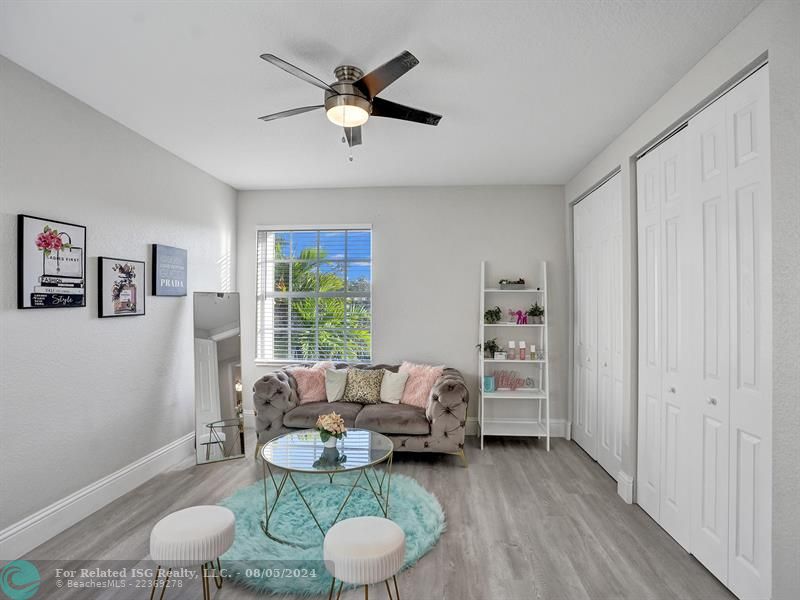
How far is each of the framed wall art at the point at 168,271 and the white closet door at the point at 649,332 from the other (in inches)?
150

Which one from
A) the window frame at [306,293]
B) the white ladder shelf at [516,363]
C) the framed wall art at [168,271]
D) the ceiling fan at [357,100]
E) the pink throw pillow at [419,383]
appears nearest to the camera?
the ceiling fan at [357,100]

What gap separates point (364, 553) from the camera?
1.71 metres

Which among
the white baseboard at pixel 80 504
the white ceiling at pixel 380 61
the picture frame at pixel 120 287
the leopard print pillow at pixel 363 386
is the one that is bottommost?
the white baseboard at pixel 80 504

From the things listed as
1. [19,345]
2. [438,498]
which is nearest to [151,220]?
[19,345]

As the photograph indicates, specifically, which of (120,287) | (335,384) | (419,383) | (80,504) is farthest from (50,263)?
(419,383)

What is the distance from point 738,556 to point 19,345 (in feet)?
13.0

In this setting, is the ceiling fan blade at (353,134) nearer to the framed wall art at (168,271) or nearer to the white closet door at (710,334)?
the white closet door at (710,334)

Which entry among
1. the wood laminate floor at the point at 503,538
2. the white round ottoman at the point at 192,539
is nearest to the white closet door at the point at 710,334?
the wood laminate floor at the point at 503,538

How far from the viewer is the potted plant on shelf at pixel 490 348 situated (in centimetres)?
457

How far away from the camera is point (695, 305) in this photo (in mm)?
2400

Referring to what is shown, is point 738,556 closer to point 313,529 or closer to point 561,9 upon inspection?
point 313,529

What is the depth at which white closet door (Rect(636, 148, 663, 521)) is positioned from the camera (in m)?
2.82

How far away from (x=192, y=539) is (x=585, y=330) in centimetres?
367

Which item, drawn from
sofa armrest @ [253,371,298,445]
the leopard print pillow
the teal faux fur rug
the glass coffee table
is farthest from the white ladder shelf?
sofa armrest @ [253,371,298,445]
